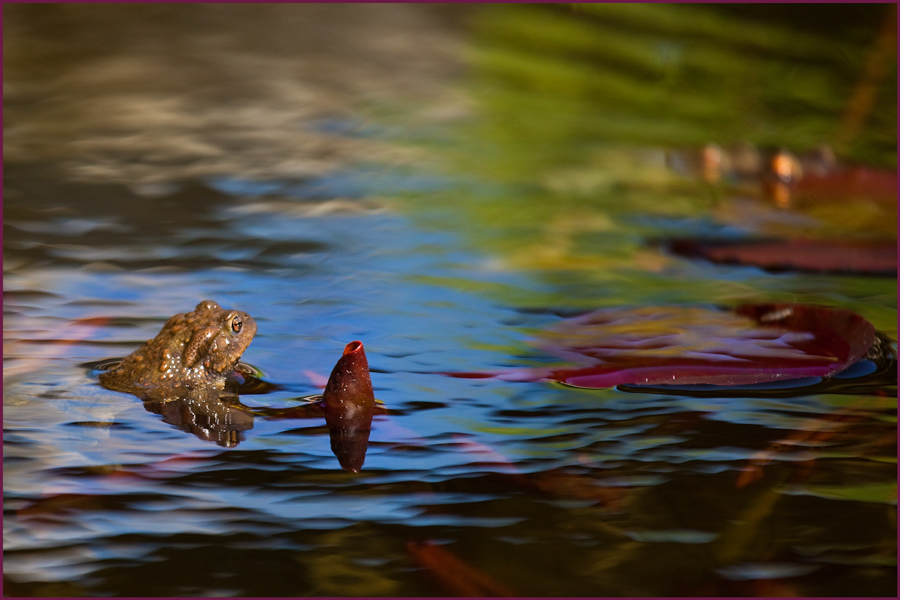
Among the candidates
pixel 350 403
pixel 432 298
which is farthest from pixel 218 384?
pixel 432 298

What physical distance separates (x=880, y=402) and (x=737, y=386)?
0.38 meters

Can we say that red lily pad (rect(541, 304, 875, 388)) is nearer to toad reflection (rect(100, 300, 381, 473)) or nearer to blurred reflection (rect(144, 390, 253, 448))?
toad reflection (rect(100, 300, 381, 473))

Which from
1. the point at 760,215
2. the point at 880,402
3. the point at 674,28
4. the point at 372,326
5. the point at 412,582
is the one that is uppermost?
the point at 674,28

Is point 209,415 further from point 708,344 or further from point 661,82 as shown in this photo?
point 661,82

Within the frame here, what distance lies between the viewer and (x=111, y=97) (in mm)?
5879

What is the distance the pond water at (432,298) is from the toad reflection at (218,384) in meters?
0.04

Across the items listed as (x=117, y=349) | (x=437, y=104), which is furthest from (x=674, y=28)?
(x=117, y=349)

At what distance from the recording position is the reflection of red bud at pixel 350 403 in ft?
7.61

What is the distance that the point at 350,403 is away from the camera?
7.89 ft

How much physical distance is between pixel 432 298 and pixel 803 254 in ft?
4.96

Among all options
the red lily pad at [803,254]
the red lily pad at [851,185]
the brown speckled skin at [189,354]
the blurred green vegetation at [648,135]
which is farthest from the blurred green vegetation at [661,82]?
the brown speckled skin at [189,354]

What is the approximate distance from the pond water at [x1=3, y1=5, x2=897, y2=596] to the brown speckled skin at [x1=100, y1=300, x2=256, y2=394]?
0.11 m

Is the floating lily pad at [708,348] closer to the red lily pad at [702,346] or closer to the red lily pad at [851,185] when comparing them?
the red lily pad at [702,346]

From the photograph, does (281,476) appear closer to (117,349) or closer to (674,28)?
(117,349)
